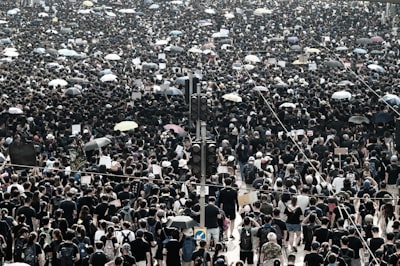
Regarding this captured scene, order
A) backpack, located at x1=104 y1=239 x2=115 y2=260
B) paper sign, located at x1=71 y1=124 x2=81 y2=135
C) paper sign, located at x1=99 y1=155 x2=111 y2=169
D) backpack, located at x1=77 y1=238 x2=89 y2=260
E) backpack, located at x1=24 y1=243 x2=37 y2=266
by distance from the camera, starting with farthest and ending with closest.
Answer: paper sign, located at x1=71 y1=124 x2=81 y2=135, paper sign, located at x1=99 y1=155 x2=111 y2=169, backpack, located at x1=104 y1=239 x2=115 y2=260, backpack, located at x1=24 y1=243 x2=37 y2=266, backpack, located at x1=77 y1=238 x2=89 y2=260

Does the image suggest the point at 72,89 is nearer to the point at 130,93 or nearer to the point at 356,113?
the point at 130,93

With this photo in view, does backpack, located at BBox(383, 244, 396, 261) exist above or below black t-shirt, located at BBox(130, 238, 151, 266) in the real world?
above

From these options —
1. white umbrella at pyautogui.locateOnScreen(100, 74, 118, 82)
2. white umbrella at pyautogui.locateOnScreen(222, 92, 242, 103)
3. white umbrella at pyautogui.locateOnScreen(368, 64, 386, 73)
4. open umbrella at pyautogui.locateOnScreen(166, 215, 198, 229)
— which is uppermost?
open umbrella at pyautogui.locateOnScreen(166, 215, 198, 229)

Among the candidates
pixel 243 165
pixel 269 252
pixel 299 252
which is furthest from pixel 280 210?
pixel 243 165

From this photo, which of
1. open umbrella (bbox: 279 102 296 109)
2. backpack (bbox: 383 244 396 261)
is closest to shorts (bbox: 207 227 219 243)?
backpack (bbox: 383 244 396 261)

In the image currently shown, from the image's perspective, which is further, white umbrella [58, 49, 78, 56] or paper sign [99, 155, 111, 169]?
white umbrella [58, 49, 78, 56]

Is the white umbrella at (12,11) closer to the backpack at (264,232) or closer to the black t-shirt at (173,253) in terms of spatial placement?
the backpack at (264,232)

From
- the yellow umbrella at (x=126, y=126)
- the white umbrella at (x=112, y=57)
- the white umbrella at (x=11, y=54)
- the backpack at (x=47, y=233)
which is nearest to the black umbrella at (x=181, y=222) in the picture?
the backpack at (x=47, y=233)

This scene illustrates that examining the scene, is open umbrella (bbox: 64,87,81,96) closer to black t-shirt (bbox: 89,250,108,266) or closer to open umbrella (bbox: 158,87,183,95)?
open umbrella (bbox: 158,87,183,95)
